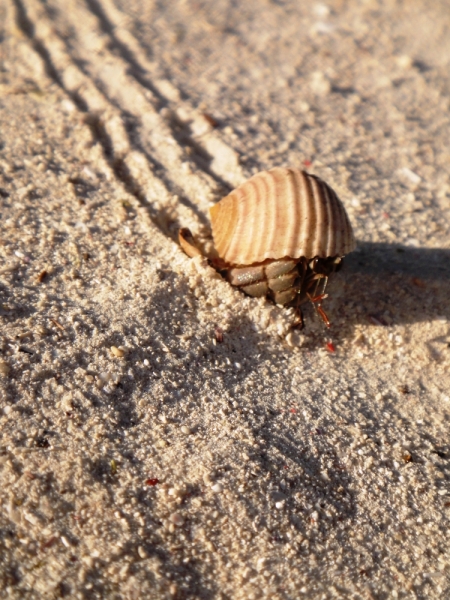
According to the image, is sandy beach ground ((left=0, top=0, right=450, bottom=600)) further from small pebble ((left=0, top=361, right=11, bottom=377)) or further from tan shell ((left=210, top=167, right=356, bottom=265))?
tan shell ((left=210, top=167, right=356, bottom=265))

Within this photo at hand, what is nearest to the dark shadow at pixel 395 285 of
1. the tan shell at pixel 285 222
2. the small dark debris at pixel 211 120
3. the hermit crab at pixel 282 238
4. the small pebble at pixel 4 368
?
the hermit crab at pixel 282 238

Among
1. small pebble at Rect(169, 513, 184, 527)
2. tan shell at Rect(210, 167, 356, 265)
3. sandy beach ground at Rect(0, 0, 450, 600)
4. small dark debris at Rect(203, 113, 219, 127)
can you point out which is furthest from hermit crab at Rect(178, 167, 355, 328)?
small pebble at Rect(169, 513, 184, 527)

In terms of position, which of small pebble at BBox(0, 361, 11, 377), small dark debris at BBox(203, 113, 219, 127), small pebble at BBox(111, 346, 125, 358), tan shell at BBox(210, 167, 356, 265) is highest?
tan shell at BBox(210, 167, 356, 265)

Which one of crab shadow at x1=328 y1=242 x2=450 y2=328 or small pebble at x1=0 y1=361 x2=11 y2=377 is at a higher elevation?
crab shadow at x1=328 y1=242 x2=450 y2=328

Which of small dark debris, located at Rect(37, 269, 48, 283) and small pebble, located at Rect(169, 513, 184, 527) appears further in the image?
small dark debris, located at Rect(37, 269, 48, 283)

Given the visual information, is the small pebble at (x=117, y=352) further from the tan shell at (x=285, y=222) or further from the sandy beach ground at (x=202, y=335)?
the tan shell at (x=285, y=222)

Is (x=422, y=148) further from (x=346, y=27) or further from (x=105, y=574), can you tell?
(x=105, y=574)
